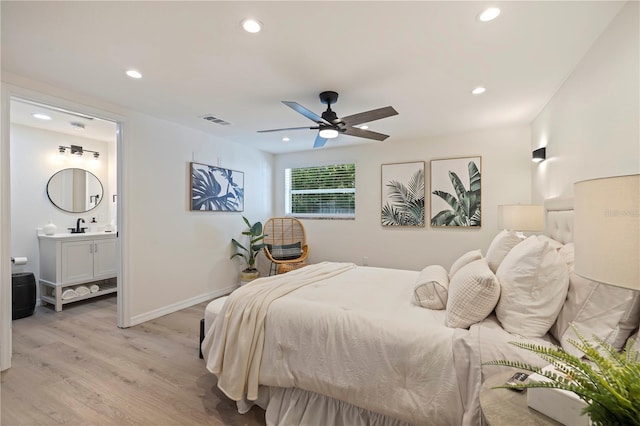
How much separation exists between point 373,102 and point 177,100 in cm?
203

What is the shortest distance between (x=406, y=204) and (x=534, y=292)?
10.1 feet

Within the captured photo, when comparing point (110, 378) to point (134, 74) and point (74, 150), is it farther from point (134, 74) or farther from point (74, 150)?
point (74, 150)

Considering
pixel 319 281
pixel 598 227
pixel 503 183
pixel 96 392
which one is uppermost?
pixel 503 183

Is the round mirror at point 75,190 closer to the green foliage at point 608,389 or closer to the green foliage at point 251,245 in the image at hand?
the green foliage at point 251,245

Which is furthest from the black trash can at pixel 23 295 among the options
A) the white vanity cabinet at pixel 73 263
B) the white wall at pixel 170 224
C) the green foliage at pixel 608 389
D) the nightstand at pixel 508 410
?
the green foliage at pixel 608 389

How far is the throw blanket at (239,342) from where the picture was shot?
1.78 meters

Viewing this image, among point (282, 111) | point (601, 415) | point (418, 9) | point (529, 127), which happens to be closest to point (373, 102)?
point (282, 111)

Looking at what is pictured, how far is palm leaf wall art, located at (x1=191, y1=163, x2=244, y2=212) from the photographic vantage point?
4016 millimetres

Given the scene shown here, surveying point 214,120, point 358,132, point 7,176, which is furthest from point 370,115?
point 7,176

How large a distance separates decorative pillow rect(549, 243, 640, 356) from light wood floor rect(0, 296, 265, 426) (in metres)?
1.79

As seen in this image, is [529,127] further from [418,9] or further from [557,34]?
[418,9]

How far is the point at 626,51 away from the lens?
1564 mm

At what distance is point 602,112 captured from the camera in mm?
1794

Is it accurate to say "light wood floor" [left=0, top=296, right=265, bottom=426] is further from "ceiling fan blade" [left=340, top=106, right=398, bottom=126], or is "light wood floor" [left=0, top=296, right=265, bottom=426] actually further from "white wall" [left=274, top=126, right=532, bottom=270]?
"white wall" [left=274, top=126, right=532, bottom=270]
